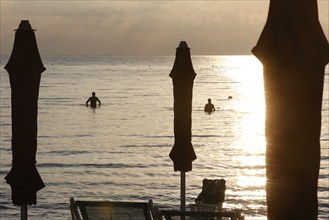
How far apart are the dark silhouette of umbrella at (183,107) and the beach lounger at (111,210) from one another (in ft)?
7.26

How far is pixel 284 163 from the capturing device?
5.33 meters

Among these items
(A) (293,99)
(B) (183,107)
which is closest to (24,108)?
(B) (183,107)

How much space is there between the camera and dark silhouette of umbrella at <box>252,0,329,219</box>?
17.0 ft

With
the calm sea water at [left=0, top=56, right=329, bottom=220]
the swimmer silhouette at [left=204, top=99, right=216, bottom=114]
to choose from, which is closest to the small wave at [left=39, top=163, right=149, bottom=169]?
the calm sea water at [left=0, top=56, right=329, bottom=220]

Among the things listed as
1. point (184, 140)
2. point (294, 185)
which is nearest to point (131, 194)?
point (184, 140)

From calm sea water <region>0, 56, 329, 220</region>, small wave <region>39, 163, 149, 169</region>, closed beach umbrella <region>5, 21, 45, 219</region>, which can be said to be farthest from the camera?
small wave <region>39, 163, 149, 169</region>

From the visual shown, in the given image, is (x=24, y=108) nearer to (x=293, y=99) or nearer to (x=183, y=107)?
(x=183, y=107)

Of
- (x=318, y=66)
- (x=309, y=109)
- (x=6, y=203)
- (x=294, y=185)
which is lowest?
(x=6, y=203)

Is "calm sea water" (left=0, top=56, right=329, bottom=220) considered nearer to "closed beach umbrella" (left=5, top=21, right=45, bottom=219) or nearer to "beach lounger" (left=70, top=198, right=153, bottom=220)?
"closed beach umbrella" (left=5, top=21, right=45, bottom=219)

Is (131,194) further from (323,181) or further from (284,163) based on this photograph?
(284,163)

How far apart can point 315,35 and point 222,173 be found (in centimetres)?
2595

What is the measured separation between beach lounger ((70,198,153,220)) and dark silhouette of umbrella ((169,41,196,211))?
221 cm

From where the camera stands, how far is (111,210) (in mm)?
9539

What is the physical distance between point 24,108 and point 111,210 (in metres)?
1.80
